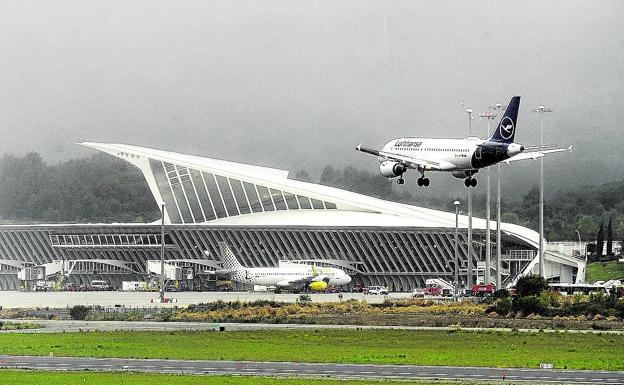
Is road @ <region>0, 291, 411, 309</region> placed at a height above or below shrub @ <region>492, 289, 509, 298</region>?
below

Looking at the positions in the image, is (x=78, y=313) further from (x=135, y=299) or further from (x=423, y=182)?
(x=423, y=182)

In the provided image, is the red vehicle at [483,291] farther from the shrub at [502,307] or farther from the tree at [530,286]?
the shrub at [502,307]

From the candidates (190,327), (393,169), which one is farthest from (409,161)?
(190,327)

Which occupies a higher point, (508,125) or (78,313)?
(508,125)

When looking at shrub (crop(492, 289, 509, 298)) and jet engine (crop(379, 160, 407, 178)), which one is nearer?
jet engine (crop(379, 160, 407, 178))

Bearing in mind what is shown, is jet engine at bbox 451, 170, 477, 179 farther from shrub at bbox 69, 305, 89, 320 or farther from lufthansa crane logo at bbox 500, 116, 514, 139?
shrub at bbox 69, 305, 89, 320

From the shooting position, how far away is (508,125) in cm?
7075

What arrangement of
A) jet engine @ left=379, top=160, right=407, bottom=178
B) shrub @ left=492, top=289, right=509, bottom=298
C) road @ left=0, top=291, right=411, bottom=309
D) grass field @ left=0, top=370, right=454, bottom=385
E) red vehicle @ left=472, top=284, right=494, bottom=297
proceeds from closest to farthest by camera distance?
jet engine @ left=379, top=160, right=407, bottom=178, grass field @ left=0, top=370, right=454, bottom=385, shrub @ left=492, top=289, right=509, bottom=298, road @ left=0, top=291, right=411, bottom=309, red vehicle @ left=472, top=284, right=494, bottom=297

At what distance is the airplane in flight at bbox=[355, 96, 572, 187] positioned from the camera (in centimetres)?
6694

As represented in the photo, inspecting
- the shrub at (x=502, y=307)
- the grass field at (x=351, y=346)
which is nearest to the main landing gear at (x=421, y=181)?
the grass field at (x=351, y=346)

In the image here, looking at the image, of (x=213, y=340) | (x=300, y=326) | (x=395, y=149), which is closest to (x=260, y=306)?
(x=300, y=326)

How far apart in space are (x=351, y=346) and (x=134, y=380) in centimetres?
3116

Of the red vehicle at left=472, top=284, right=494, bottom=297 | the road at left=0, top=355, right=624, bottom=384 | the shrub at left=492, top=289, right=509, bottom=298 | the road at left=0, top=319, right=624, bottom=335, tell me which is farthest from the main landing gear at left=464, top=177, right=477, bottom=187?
the red vehicle at left=472, top=284, right=494, bottom=297

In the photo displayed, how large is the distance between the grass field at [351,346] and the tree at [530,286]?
148 ft
